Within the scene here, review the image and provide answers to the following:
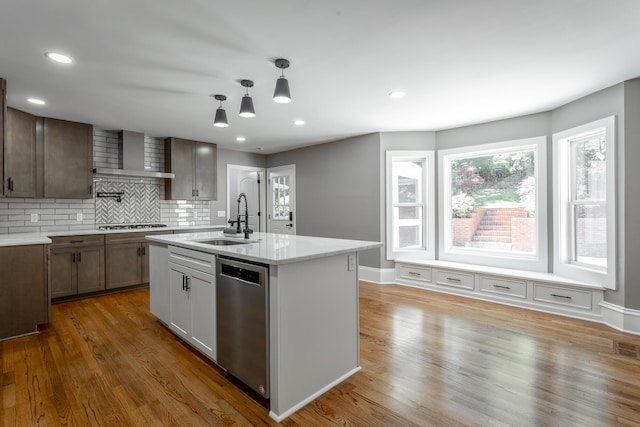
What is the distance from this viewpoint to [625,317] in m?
3.00

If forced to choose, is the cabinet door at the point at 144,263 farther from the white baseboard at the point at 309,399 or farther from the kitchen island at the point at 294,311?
the white baseboard at the point at 309,399

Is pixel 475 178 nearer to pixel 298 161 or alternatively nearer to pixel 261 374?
pixel 298 161

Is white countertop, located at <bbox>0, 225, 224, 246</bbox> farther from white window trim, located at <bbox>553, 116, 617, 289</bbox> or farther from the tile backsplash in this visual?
white window trim, located at <bbox>553, 116, 617, 289</bbox>

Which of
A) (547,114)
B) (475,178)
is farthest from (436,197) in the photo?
(547,114)

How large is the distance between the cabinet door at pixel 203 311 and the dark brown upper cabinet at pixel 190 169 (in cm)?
322

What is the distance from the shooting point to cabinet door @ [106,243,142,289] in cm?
432

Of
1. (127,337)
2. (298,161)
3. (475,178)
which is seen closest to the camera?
(127,337)

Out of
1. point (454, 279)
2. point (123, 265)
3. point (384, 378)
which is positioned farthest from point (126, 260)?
point (454, 279)

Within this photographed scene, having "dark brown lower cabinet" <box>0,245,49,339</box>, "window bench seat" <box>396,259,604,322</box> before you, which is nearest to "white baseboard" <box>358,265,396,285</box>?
"window bench seat" <box>396,259,604,322</box>

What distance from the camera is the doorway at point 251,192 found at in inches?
262

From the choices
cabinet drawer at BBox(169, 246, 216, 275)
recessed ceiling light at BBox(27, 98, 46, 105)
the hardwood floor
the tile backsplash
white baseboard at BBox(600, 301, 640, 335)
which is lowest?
the hardwood floor

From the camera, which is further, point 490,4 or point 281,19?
point 281,19

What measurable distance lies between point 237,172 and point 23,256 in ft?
13.2

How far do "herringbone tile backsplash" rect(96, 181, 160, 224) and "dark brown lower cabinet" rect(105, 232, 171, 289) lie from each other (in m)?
0.64
